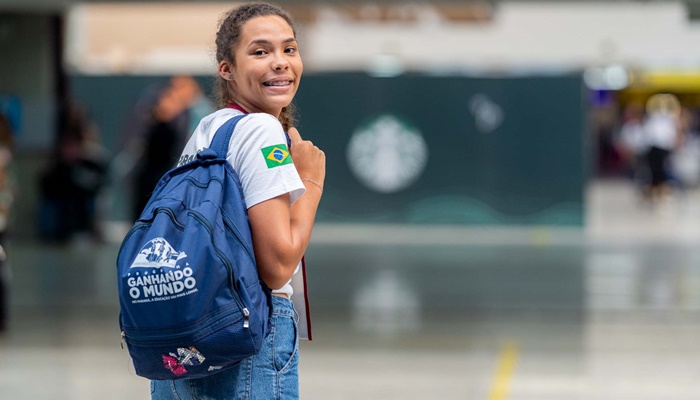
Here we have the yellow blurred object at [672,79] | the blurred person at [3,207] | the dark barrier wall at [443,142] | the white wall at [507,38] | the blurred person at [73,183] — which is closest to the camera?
the blurred person at [3,207]

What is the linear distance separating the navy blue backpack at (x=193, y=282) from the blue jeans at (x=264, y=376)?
9 cm

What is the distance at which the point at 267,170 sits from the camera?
255cm

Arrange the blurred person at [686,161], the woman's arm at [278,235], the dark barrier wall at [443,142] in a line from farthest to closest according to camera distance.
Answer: the blurred person at [686,161]
the dark barrier wall at [443,142]
the woman's arm at [278,235]

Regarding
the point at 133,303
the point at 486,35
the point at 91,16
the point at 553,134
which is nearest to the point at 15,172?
the point at 91,16

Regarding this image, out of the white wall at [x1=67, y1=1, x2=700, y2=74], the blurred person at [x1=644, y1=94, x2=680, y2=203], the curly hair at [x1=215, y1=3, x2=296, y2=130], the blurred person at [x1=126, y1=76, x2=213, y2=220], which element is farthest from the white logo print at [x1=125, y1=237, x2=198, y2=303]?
the blurred person at [x1=644, y1=94, x2=680, y2=203]

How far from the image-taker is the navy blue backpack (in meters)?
2.42

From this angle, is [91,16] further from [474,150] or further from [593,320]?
[593,320]

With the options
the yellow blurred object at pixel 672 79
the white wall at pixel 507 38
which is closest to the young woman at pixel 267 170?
the white wall at pixel 507 38

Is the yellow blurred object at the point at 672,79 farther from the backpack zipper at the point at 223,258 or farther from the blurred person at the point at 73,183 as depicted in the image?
the backpack zipper at the point at 223,258

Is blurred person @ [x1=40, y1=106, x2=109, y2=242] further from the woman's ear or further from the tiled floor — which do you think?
the woman's ear

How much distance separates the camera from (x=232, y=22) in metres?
2.78

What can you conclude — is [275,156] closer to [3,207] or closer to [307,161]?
[307,161]

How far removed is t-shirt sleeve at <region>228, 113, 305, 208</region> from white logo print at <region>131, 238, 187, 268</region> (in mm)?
215

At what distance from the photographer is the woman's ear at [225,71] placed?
281 centimetres
